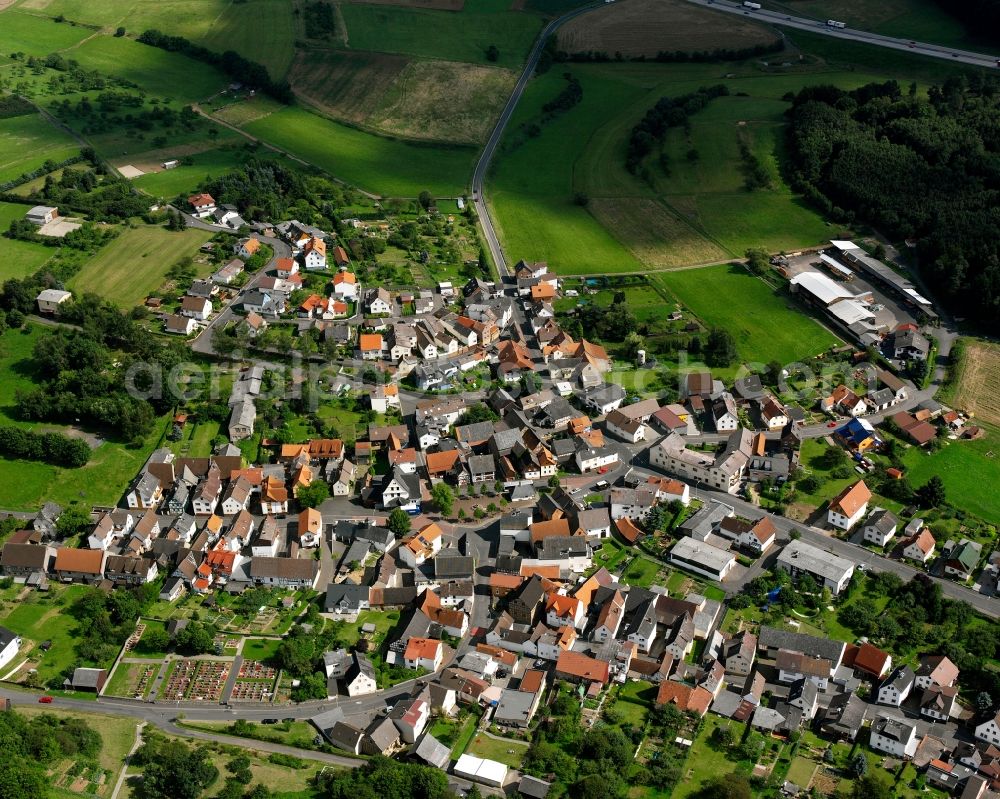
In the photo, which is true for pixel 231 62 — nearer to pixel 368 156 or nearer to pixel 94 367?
pixel 368 156

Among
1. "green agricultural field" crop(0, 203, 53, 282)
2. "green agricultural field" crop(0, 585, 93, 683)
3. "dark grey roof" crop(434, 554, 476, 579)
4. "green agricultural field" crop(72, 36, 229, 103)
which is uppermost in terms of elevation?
"green agricultural field" crop(72, 36, 229, 103)

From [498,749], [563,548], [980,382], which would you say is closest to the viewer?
[498,749]

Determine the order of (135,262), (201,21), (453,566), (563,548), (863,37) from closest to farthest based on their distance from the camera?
(453,566)
(563,548)
(135,262)
(863,37)
(201,21)

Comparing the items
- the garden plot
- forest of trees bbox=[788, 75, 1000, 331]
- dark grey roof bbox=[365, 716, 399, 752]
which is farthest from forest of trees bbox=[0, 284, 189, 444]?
forest of trees bbox=[788, 75, 1000, 331]

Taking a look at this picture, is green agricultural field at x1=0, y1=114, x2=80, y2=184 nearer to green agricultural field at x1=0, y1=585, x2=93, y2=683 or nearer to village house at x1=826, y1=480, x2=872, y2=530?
green agricultural field at x1=0, y1=585, x2=93, y2=683

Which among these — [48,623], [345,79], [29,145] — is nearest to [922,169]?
[345,79]

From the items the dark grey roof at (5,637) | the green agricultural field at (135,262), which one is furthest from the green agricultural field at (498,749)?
the green agricultural field at (135,262)
